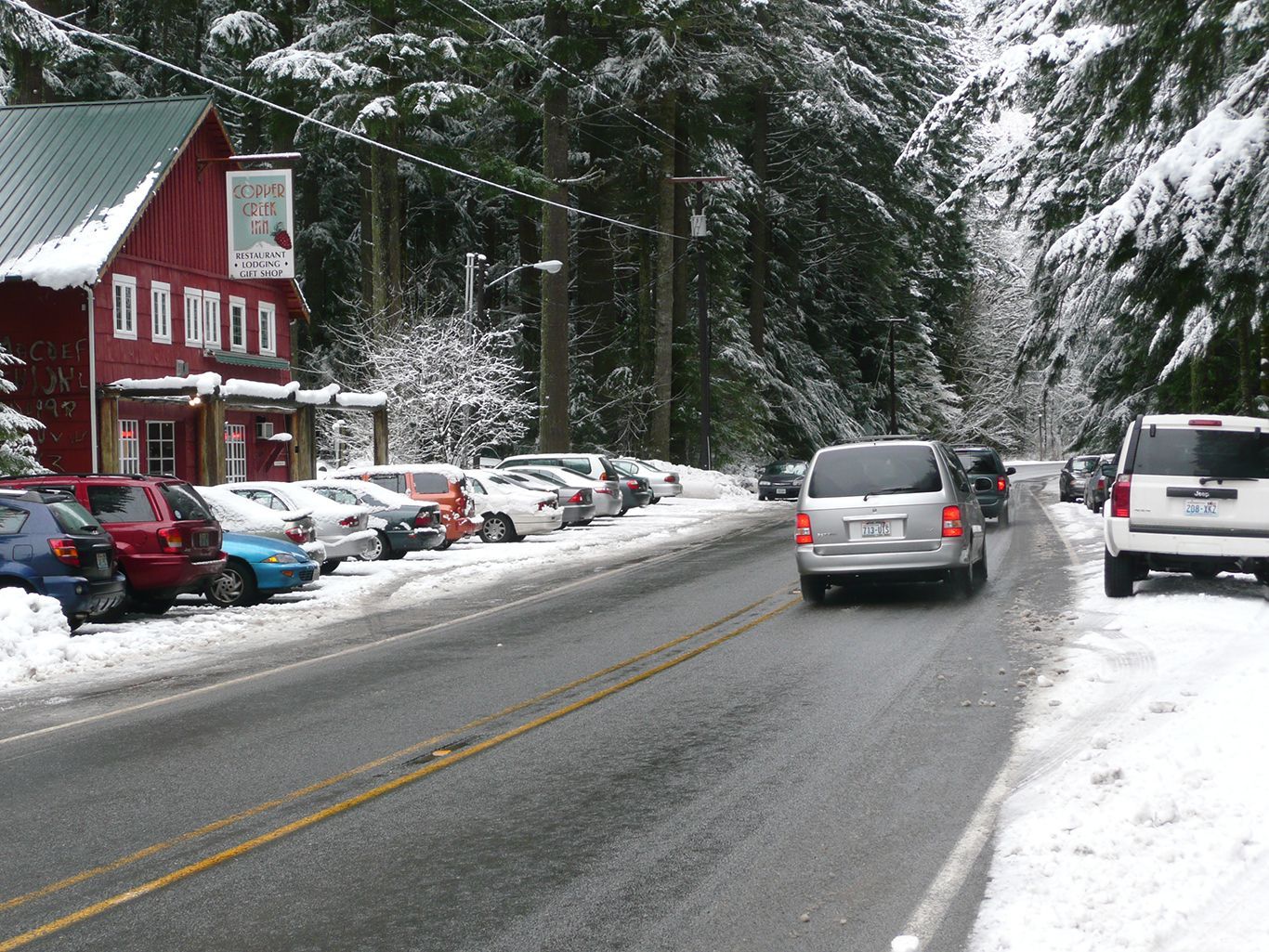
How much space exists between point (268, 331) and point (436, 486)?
1309 cm

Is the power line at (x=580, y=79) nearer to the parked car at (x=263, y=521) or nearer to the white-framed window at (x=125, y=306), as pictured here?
the white-framed window at (x=125, y=306)

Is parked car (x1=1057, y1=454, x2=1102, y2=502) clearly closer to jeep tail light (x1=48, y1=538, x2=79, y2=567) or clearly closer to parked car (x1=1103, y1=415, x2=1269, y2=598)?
parked car (x1=1103, y1=415, x2=1269, y2=598)

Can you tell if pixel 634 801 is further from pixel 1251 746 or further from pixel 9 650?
pixel 9 650

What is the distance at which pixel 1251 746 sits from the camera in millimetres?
7531

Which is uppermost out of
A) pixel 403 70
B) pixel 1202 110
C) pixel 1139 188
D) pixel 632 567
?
pixel 403 70

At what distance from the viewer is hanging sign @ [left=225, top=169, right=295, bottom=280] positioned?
3278 cm

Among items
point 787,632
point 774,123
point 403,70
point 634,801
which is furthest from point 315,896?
point 774,123

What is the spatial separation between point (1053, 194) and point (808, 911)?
73.0ft

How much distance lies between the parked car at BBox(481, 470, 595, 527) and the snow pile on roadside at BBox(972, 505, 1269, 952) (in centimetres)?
1946

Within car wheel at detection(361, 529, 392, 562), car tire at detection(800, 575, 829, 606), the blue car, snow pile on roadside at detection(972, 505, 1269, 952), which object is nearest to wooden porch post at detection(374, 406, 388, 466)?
car wheel at detection(361, 529, 392, 562)

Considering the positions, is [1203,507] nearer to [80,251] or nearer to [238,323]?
[80,251]

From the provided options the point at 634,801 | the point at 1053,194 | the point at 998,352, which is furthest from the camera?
the point at 998,352

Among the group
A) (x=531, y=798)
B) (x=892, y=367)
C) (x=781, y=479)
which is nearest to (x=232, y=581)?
(x=531, y=798)

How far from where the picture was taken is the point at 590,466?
35.0 m
